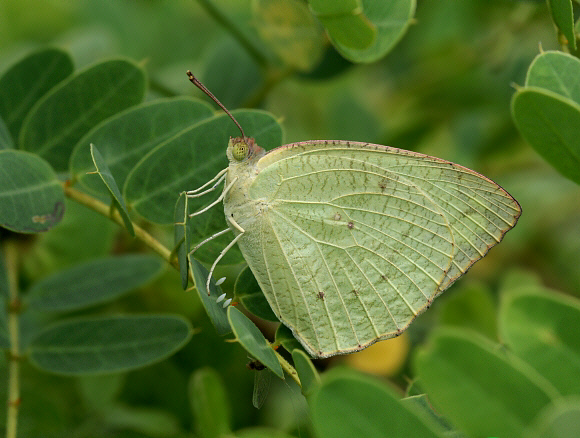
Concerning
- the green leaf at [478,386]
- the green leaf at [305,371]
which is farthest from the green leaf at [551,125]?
the green leaf at [305,371]

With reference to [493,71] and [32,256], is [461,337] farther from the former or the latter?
[493,71]

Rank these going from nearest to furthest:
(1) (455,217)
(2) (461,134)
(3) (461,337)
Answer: (3) (461,337) < (1) (455,217) < (2) (461,134)

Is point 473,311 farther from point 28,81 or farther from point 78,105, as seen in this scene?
point 28,81

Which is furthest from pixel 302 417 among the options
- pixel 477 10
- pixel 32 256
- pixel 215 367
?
pixel 477 10

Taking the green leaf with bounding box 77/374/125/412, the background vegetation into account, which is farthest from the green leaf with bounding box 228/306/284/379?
the green leaf with bounding box 77/374/125/412

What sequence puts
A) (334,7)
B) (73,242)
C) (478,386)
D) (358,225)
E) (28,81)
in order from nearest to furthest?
1. (478,386)
2. (334,7)
3. (28,81)
4. (358,225)
5. (73,242)

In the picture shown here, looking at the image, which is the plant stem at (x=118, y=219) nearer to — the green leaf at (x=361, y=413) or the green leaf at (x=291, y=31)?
the green leaf at (x=361, y=413)

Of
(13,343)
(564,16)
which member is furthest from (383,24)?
(13,343)
